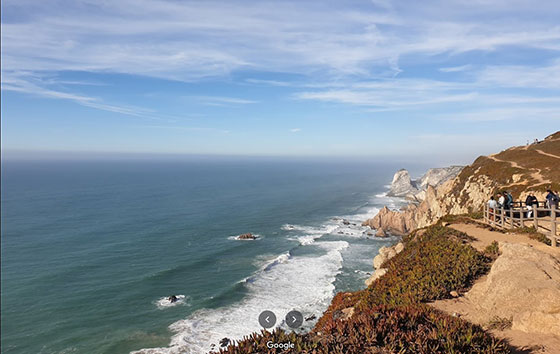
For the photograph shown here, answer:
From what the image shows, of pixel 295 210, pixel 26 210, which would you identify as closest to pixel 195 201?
pixel 295 210

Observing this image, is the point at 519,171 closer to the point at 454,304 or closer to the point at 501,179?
the point at 501,179

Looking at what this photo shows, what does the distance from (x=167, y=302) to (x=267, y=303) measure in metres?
10.9

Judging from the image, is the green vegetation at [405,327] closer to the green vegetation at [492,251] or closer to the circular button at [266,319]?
the circular button at [266,319]

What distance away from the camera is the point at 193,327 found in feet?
97.0

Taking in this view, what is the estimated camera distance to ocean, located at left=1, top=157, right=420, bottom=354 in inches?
1171

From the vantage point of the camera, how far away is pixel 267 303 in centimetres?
3403

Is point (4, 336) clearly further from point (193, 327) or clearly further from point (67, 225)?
point (67, 225)

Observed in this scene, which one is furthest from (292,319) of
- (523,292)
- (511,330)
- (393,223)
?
(393,223)

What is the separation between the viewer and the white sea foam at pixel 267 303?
2756cm

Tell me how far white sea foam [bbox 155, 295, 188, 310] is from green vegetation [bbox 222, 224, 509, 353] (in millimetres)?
26119

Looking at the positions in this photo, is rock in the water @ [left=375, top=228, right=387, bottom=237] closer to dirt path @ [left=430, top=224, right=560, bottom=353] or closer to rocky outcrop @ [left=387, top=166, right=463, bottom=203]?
dirt path @ [left=430, top=224, right=560, bottom=353]

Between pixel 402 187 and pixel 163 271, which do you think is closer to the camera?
pixel 163 271

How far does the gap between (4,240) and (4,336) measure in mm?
38055

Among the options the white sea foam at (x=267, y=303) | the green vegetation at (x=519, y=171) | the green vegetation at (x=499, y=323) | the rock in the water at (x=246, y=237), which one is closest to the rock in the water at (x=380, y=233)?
the white sea foam at (x=267, y=303)
